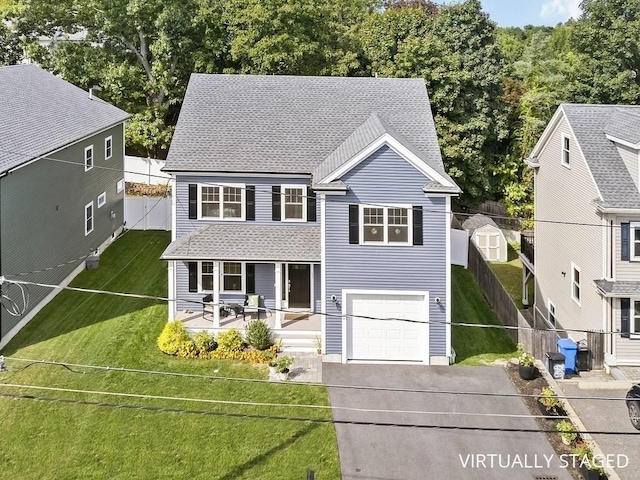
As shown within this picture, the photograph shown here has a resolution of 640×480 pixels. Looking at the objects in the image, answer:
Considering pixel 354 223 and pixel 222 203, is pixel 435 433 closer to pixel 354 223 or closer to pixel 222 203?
pixel 354 223

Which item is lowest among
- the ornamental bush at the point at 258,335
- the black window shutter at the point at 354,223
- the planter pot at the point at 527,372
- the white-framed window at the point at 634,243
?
the planter pot at the point at 527,372

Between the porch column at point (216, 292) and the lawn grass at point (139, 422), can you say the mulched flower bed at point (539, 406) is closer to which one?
the lawn grass at point (139, 422)

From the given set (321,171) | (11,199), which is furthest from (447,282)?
(11,199)

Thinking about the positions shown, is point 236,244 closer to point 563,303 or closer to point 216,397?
point 216,397

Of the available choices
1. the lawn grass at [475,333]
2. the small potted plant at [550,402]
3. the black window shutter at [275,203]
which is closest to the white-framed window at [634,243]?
the lawn grass at [475,333]

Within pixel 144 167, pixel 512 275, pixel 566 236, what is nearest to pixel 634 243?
pixel 566 236

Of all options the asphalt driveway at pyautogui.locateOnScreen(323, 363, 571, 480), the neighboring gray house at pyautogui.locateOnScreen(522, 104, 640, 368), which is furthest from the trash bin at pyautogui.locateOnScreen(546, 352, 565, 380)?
the neighboring gray house at pyautogui.locateOnScreen(522, 104, 640, 368)
